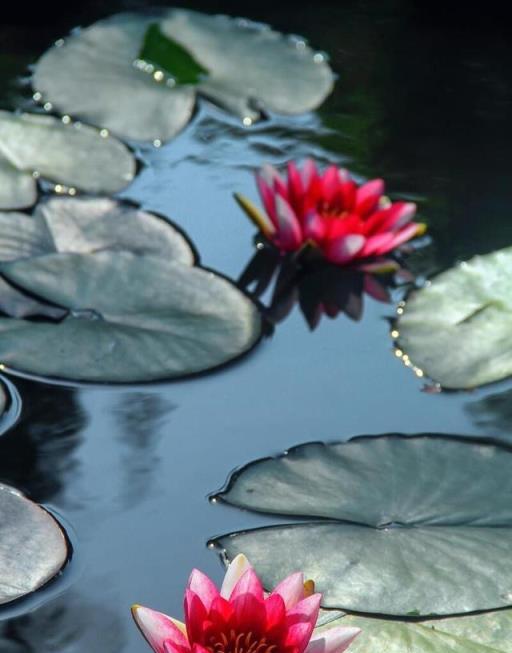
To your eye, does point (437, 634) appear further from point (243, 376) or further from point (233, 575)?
point (243, 376)

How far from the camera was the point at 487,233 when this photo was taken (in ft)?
6.95

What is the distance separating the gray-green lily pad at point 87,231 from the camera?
1.99 m

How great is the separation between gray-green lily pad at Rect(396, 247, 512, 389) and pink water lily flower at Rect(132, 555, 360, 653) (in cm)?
65

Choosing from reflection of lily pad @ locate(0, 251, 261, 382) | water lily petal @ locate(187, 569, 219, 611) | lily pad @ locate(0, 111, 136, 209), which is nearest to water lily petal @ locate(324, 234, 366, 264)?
reflection of lily pad @ locate(0, 251, 261, 382)

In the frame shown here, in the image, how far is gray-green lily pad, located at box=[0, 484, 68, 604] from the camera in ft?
4.44

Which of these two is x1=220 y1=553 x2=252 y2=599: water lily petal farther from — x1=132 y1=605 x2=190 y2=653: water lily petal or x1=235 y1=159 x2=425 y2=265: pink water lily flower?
x1=235 y1=159 x2=425 y2=265: pink water lily flower

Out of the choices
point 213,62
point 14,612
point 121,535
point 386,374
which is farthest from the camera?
point 213,62

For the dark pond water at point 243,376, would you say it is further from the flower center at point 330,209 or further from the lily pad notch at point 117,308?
the flower center at point 330,209

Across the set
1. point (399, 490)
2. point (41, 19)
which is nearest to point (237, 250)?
point (399, 490)

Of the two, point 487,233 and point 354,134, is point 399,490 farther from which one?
point 354,134

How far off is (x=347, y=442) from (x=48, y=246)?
0.69 meters

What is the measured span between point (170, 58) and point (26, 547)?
1503 mm

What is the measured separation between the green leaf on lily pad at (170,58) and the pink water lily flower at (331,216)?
620 millimetres

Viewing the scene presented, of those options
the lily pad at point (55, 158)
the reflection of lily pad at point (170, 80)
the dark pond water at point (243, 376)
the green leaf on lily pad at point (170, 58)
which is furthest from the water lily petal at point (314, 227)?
the green leaf on lily pad at point (170, 58)
